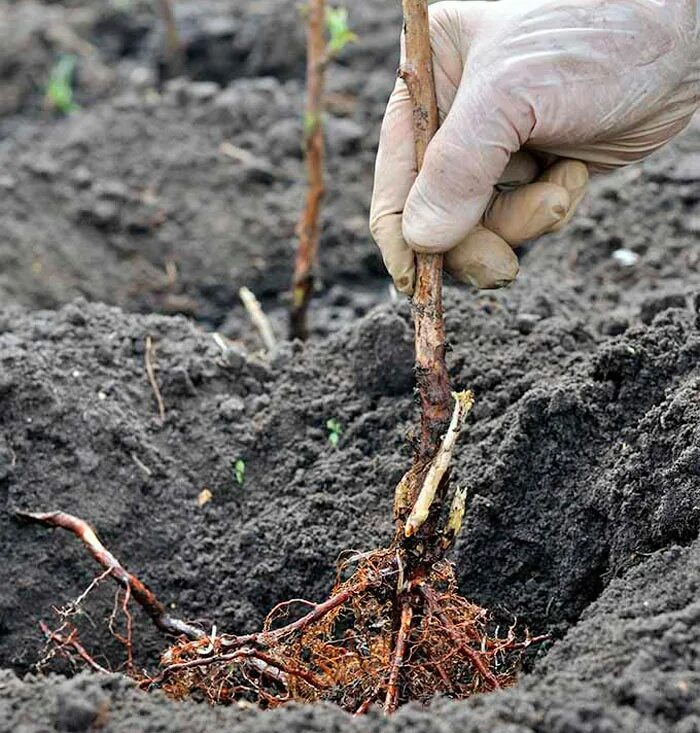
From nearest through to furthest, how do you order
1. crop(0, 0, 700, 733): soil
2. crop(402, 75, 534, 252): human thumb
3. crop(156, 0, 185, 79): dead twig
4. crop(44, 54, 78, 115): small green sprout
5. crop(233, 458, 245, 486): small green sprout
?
1. crop(0, 0, 700, 733): soil
2. crop(402, 75, 534, 252): human thumb
3. crop(233, 458, 245, 486): small green sprout
4. crop(44, 54, 78, 115): small green sprout
5. crop(156, 0, 185, 79): dead twig

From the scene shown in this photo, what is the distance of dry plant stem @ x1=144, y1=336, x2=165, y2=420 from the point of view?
270 centimetres

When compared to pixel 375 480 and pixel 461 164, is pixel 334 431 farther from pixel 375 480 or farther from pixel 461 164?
pixel 461 164

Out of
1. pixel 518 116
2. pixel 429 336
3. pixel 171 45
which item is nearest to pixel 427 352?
pixel 429 336

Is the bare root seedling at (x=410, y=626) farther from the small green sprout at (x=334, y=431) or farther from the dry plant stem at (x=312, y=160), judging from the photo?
the dry plant stem at (x=312, y=160)

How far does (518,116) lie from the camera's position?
2096mm

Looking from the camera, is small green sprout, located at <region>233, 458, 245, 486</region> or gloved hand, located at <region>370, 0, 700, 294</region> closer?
gloved hand, located at <region>370, 0, 700, 294</region>

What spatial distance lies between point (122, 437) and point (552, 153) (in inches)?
43.2

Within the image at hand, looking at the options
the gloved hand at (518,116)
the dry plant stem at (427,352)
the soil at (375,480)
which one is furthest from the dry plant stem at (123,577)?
the gloved hand at (518,116)

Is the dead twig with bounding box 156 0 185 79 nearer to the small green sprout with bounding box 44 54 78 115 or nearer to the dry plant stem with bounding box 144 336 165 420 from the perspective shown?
the small green sprout with bounding box 44 54 78 115

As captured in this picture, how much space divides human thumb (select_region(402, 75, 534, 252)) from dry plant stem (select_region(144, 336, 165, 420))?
86cm

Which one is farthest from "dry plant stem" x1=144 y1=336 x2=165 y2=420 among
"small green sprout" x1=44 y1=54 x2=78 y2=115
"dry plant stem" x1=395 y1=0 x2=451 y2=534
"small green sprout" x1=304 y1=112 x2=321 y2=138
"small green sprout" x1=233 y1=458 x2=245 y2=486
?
"small green sprout" x1=44 y1=54 x2=78 y2=115

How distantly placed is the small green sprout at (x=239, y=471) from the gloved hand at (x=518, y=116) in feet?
1.98

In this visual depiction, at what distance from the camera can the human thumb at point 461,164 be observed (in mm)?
2057

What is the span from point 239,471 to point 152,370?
0.37 metres
